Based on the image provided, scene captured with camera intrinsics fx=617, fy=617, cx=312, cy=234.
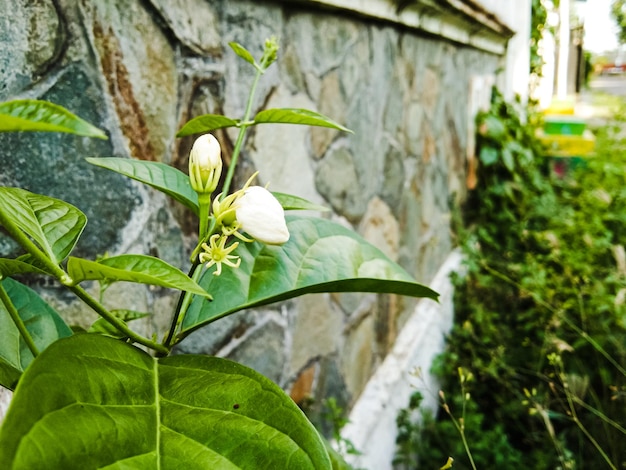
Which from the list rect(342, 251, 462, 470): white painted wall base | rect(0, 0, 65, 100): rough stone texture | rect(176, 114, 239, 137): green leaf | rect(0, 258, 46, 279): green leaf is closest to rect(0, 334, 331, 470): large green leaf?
rect(0, 258, 46, 279): green leaf

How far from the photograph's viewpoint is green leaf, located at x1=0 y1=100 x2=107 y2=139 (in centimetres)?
38

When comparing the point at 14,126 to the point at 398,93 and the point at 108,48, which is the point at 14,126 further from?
the point at 398,93

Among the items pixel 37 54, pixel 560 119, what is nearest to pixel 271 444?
pixel 37 54

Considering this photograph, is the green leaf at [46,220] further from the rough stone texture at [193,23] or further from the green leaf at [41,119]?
the rough stone texture at [193,23]

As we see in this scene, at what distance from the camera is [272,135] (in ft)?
4.66

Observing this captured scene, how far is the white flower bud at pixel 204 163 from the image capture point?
0.65 metres

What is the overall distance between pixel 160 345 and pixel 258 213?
0.16 m

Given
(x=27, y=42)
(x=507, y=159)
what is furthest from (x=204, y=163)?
(x=507, y=159)

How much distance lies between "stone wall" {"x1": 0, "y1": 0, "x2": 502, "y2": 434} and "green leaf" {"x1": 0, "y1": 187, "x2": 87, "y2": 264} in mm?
264

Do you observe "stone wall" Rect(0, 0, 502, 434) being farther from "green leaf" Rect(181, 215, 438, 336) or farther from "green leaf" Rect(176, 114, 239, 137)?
"green leaf" Rect(181, 215, 438, 336)

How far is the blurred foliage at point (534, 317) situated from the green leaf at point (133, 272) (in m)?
1.14

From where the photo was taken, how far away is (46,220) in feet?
1.96

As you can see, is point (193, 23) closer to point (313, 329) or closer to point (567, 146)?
point (313, 329)

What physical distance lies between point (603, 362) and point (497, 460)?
0.75 metres
